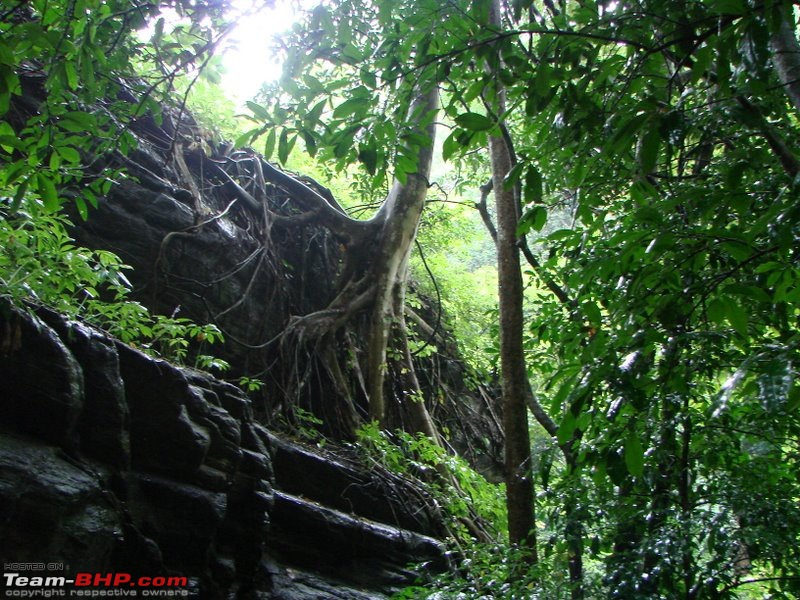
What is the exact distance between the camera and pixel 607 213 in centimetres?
283

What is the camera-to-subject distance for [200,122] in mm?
6602

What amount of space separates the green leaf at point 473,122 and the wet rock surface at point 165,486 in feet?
8.37

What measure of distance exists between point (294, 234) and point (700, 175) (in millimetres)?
4667

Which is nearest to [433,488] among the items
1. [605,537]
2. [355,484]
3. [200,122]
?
[355,484]

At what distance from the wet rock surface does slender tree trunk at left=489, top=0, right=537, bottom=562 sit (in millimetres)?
1339

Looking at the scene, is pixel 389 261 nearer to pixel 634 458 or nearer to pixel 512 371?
pixel 512 371

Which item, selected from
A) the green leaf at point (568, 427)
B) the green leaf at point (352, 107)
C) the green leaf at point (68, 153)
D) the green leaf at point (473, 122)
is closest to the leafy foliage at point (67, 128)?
the green leaf at point (68, 153)

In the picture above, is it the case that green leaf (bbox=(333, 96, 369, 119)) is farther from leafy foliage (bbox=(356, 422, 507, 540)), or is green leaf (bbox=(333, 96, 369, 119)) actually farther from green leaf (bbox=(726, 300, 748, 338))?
leafy foliage (bbox=(356, 422, 507, 540))

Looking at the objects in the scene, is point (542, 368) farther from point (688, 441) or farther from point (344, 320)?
point (344, 320)

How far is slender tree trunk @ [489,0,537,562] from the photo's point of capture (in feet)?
12.9

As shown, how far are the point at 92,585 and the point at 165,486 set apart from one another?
69cm

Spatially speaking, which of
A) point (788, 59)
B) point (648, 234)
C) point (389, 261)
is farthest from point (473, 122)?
point (389, 261)

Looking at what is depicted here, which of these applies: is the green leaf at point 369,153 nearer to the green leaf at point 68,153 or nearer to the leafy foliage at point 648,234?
the leafy foliage at point 648,234

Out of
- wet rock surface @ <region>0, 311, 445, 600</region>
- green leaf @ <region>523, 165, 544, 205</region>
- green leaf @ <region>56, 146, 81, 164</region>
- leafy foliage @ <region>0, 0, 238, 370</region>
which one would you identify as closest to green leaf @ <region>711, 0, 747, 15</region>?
green leaf @ <region>523, 165, 544, 205</region>
